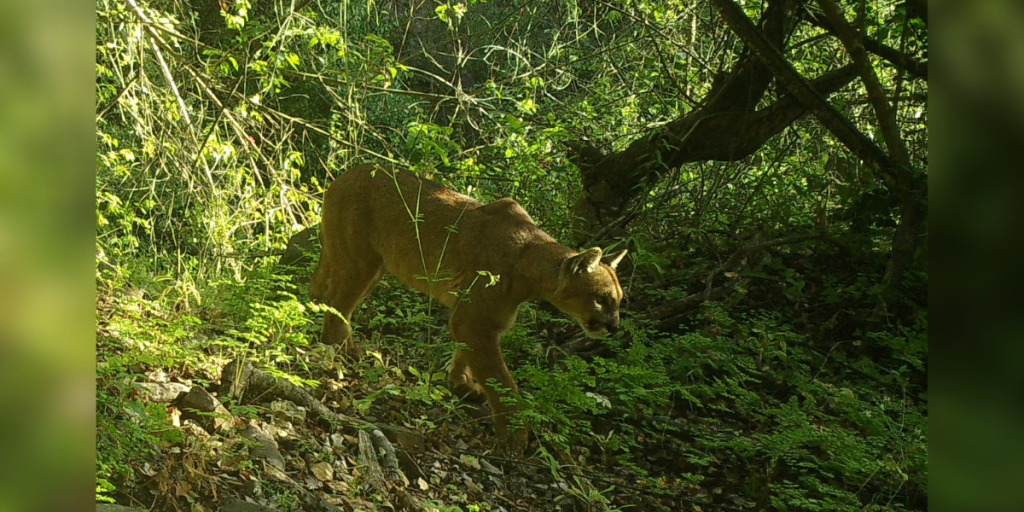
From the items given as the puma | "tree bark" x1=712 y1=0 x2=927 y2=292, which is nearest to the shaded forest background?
"tree bark" x1=712 y1=0 x2=927 y2=292

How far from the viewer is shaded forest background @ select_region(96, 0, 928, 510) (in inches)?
138

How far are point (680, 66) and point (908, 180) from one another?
1741 mm

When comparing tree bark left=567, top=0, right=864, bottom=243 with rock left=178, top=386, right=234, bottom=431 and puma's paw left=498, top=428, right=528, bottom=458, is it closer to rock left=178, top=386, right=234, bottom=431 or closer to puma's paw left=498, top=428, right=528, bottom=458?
puma's paw left=498, top=428, right=528, bottom=458

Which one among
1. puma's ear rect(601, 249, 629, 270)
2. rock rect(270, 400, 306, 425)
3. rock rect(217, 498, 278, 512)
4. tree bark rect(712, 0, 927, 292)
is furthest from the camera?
tree bark rect(712, 0, 927, 292)

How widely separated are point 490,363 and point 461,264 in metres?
0.52

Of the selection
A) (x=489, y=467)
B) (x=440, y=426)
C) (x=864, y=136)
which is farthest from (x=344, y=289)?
(x=864, y=136)

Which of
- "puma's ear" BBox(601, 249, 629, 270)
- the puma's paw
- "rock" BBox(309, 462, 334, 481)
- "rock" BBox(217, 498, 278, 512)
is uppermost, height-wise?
"puma's ear" BBox(601, 249, 629, 270)

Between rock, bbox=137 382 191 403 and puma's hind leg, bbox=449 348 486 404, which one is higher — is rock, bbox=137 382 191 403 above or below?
below

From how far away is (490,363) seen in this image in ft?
12.2

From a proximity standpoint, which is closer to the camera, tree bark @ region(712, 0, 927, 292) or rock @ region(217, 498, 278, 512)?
rock @ region(217, 498, 278, 512)

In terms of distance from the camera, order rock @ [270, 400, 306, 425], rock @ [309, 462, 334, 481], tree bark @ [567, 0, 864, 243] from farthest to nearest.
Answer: tree bark @ [567, 0, 864, 243] < rock @ [270, 400, 306, 425] < rock @ [309, 462, 334, 481]

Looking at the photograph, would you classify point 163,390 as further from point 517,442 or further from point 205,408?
point 517,442

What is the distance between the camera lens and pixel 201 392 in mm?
3342
